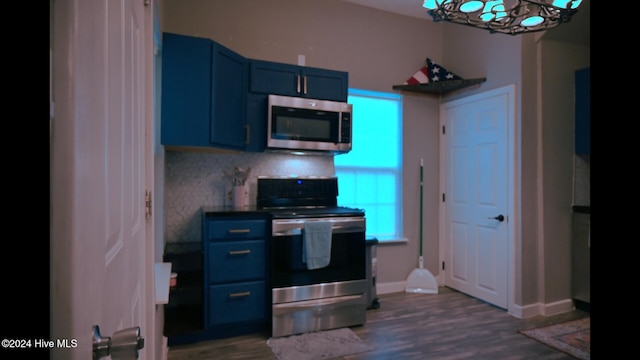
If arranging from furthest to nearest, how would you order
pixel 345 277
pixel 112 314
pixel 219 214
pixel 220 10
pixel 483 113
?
pixel 483 113
pixel 220 10
pixel 345 277
pixel 219 214
pixel 112 314

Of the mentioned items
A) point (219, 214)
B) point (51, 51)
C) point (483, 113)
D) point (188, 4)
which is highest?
point (188, 4)

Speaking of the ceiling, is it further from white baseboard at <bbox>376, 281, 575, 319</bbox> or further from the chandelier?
white baseboard at <bbox>376, 281, 575, 319</bbox>

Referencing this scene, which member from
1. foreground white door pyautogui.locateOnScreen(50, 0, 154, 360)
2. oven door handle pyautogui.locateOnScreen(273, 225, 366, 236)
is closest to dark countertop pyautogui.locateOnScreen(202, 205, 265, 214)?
oven door handle pyautogui.locateOnScreen(273, 225, 366, 236)

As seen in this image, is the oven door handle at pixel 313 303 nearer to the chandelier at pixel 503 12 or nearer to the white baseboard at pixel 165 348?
the white baseboard at pixel 165 348

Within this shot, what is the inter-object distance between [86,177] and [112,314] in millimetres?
400

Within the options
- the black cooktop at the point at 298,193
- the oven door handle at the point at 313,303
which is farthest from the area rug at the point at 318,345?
the black cooktop at the point at 298,193

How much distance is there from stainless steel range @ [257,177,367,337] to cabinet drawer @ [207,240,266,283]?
0.34 ft

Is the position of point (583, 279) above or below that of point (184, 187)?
below

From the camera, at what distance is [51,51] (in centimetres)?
33

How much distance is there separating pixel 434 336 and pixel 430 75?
272 cm

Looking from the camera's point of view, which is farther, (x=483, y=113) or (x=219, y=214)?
(x=483, y=113)
